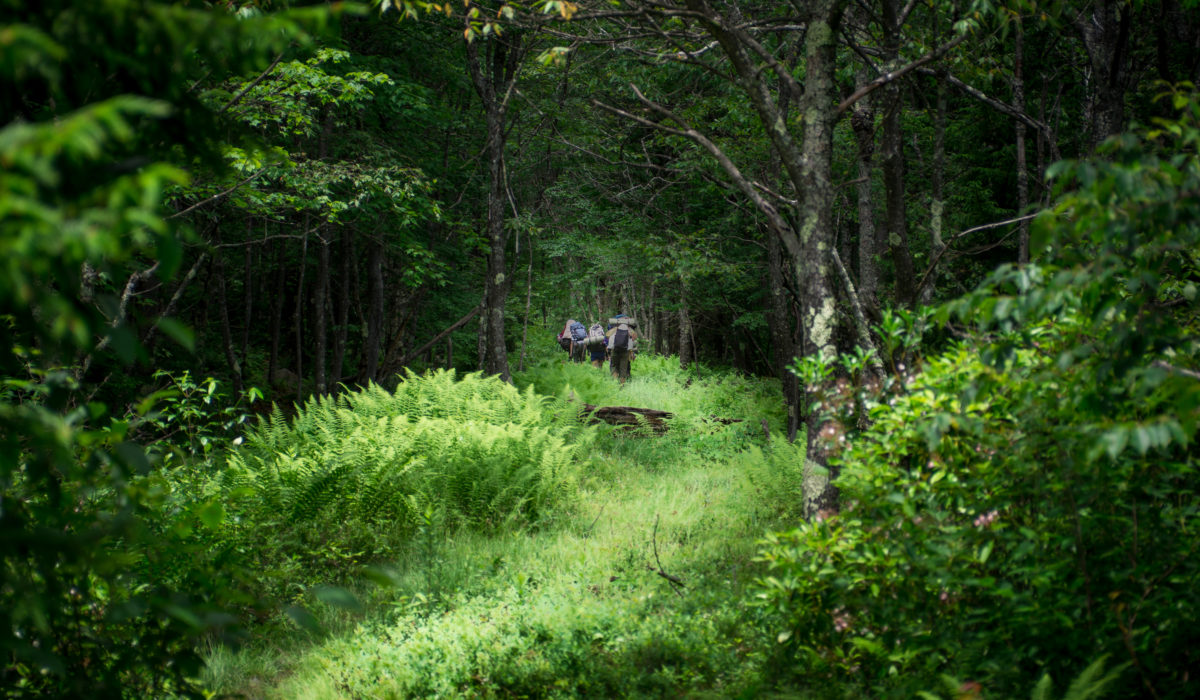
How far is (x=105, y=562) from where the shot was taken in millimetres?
1473

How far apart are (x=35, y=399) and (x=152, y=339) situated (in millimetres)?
6758

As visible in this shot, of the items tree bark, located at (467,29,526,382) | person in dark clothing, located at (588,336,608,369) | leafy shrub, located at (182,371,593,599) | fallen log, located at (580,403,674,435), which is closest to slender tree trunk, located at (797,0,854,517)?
leafy shrub, located at (182,371,593,599)

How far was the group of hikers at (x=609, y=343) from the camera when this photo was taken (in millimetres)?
16750

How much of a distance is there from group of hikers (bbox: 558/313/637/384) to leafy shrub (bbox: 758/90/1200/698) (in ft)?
44.1

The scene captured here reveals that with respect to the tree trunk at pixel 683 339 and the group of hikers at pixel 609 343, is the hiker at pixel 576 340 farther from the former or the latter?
the tree trunk at pixel 683 339

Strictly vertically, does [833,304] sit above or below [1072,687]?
above

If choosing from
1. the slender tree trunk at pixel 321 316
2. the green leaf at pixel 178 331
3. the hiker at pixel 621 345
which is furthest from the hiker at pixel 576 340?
the green leaf at pixel 178 331

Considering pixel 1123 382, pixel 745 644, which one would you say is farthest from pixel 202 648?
pixel 1123 382

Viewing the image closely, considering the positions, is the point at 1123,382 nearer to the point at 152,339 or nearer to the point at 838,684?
the point at 838,684

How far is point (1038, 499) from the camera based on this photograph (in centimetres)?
272

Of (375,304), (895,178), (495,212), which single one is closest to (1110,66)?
(895,178)

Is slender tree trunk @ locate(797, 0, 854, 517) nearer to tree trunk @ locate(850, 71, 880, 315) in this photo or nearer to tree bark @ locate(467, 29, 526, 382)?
tree trunk @ locate(850, 71, 880, 315)

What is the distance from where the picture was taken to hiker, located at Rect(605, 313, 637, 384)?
16.6 m

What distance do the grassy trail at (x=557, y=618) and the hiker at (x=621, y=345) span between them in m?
9.88
